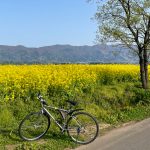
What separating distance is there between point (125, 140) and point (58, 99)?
4416mm

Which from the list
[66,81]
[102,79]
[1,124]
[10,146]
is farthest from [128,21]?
[10,146]

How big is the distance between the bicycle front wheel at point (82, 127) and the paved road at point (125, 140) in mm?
208

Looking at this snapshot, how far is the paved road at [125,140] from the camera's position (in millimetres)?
8852

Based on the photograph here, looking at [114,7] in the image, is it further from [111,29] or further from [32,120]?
[32,120]

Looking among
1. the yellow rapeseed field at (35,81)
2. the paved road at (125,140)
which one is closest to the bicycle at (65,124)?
the paved road at (125,140)

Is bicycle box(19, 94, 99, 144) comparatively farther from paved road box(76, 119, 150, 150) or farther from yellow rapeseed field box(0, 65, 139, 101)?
yellow rapeseed field box(0, 65, 139, 101)

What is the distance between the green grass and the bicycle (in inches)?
7.7

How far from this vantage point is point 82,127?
30.9ft

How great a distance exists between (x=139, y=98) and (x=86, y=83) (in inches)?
112

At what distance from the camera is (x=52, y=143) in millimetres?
8945

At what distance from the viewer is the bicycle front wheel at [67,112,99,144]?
A: 9250 mm

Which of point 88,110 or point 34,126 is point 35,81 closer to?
point 88,110

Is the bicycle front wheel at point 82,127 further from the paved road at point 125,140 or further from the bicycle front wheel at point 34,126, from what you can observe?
the bicycle front wheel at point 34,126

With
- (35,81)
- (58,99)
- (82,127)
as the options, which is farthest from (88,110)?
(82,127)
